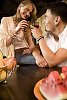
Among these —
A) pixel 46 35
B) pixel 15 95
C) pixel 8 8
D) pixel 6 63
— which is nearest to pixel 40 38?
pixel 46 35

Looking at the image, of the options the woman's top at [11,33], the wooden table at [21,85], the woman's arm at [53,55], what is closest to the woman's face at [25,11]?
the woman's top at [11,33]

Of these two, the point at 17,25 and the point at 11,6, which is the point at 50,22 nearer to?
the point at 17,25

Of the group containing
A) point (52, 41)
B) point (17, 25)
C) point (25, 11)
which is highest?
point (25, 11)

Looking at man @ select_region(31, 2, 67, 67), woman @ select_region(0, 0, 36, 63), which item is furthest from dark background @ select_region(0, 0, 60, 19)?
man @ select_region(31, 2, 67, 67)

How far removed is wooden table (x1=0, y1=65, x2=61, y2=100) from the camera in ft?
3.53

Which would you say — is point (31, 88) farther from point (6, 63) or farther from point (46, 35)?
point (46, 35)

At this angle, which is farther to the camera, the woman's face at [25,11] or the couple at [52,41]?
the woman's face at [25,11]

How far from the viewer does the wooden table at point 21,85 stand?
107 centimetres

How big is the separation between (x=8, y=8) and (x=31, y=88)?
8.72 feet

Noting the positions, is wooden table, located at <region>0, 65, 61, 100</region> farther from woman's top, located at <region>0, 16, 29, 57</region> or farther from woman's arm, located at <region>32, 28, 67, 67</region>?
woman's top, located at <region>0, 16, 29, 57</region>

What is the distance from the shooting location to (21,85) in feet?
3.99

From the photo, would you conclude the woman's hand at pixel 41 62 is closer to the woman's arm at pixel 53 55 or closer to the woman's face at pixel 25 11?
the woman's arm at pixel 53 55

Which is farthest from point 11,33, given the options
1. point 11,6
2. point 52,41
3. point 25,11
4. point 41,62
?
point 41,62

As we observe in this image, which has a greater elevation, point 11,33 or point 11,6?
point 11,6
